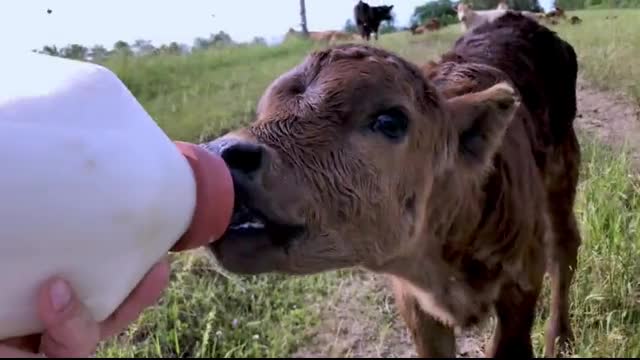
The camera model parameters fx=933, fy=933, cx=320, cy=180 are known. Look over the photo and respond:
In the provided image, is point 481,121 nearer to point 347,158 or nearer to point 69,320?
point 347,158

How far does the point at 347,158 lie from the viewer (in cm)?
260

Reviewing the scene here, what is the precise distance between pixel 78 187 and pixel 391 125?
4.51 ft

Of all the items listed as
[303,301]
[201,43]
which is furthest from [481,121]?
[201,43]

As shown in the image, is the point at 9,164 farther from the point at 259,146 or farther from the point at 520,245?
the point at 520,245

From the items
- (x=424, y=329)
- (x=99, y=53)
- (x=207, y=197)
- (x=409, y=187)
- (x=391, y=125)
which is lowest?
(x=99, y=53)

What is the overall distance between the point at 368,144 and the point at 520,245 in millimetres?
1014

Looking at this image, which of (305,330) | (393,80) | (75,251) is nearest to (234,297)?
(305,330)

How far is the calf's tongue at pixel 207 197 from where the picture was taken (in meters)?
1.78

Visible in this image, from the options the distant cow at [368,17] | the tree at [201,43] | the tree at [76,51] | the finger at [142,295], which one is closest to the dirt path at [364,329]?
the finger at [142,295]

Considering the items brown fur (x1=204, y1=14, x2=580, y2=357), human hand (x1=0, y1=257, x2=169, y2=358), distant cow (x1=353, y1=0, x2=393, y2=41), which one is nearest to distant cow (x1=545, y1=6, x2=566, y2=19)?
distant cow (x1=353, y1=0, x2=393, y2=41)

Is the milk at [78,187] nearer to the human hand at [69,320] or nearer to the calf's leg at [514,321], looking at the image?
the human hand at [69,320]

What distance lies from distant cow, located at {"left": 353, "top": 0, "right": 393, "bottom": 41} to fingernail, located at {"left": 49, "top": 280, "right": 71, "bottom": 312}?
2039 centimetres

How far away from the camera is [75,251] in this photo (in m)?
1.53

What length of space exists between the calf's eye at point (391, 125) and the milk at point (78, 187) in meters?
1.05
